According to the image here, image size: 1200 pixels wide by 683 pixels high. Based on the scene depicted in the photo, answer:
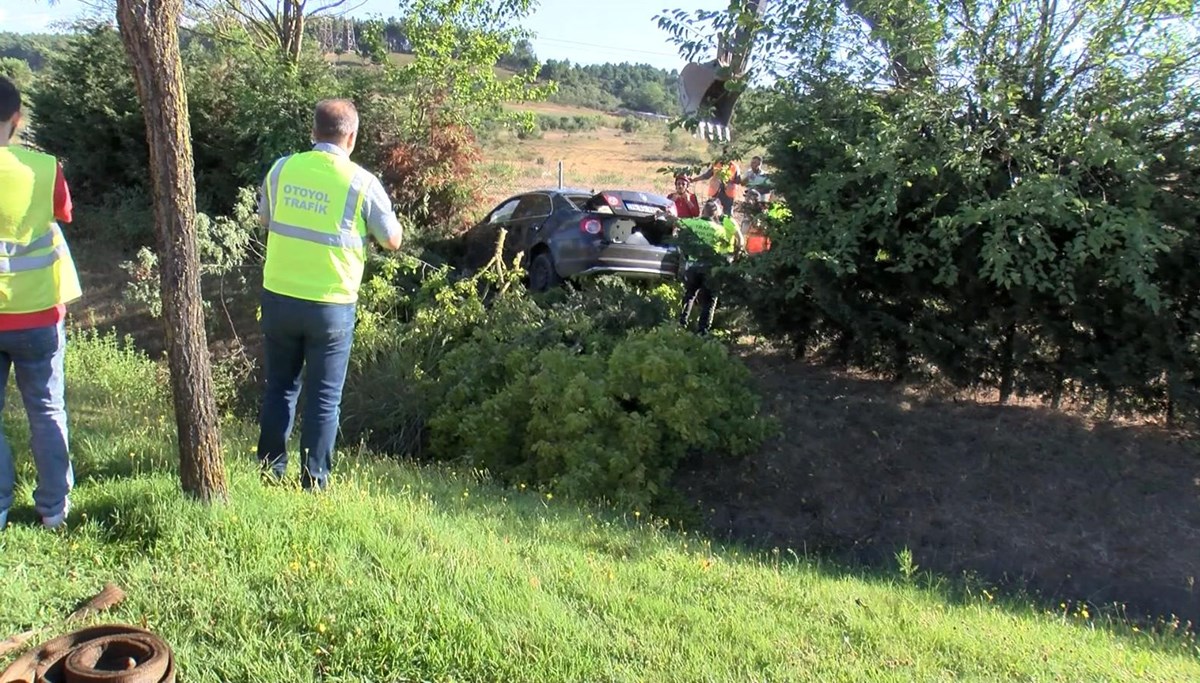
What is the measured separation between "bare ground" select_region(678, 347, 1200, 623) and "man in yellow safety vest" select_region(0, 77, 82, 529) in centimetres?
405

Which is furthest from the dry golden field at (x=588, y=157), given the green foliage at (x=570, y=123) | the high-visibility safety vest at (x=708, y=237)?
the green foliage at (x=570, y=123)

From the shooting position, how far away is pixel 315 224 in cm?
444

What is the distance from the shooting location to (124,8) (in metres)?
3.66

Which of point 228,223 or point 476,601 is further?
point 228,223

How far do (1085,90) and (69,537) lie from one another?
6.45 metres

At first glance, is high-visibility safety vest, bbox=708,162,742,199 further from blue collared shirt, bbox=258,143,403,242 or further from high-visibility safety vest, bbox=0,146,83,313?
high-visibility safety vest, bbox=0,146,83,313

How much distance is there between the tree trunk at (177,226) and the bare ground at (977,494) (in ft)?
11.8

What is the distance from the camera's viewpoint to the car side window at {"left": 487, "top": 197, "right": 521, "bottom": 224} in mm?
12430

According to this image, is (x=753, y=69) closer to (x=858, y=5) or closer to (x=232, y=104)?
(x=858, y=5)

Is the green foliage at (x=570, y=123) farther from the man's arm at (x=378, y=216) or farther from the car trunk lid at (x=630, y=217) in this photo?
the man's arm at (x=378, y=216)

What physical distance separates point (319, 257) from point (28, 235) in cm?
119

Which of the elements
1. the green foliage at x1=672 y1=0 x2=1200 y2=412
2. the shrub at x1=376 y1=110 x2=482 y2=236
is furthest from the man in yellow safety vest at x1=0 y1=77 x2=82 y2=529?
the shrub at x1=376 y1=110 x2=482 y2=236

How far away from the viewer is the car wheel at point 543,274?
11094 mm

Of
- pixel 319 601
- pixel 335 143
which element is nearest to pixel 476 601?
pixel 319 601
